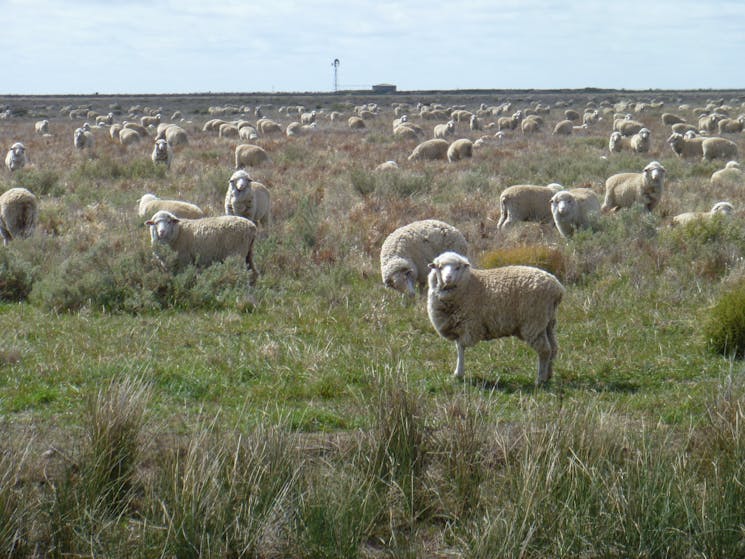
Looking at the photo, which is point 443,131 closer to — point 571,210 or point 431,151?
point 431,151

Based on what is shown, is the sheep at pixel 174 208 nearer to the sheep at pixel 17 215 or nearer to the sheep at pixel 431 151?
the sheep at pixel 17 215

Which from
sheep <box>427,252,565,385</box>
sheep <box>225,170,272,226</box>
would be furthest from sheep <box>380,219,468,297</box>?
sheep <box>225,170,272,226</box>

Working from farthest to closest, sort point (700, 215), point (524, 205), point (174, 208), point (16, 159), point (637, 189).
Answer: point (16, 159)
point (637, 189)
point (524, 205)
point (174, 208)
point (700, 215)

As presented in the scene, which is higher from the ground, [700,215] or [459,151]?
[700,215]

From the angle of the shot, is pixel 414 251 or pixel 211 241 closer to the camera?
pixel 414 251

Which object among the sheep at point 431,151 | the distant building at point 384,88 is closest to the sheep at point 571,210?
the sheep at point 431,151

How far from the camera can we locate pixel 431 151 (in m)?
26.3

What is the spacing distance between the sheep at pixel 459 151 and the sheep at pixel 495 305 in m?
17.9

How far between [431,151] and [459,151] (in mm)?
1062

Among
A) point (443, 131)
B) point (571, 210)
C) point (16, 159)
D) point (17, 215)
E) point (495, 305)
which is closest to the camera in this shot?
point (495, 305)

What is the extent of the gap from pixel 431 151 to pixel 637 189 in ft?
37.5

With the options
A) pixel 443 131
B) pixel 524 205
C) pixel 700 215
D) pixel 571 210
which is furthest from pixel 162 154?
pixel 443 131

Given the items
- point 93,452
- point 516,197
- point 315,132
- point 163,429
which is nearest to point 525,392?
point 163,429

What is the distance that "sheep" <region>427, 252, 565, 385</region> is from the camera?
24.5ft
